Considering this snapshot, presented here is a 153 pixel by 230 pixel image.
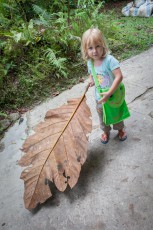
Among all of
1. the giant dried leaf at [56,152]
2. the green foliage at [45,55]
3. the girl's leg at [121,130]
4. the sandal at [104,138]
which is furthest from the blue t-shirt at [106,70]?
the green foliage at [45,55]

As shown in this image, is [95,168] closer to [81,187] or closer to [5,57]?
[81,187]

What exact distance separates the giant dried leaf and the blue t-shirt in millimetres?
241

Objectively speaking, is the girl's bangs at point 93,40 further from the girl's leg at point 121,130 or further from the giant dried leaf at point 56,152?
the girl's leg at point 121,130

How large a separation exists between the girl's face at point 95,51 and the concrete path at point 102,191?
2.97 ft

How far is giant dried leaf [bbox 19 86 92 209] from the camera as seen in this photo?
165 centimetres

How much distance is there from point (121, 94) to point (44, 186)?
1009 mm

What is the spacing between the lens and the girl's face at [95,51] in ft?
5.80

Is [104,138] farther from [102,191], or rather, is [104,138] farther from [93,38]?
[93,38]

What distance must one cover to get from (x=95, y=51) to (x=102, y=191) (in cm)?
113

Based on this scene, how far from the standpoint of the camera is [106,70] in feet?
6.10

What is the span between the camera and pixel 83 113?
1.87 meters

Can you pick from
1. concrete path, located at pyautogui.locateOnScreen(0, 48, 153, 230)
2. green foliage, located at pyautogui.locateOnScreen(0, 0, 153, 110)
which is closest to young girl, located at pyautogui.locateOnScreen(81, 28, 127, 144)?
concrete path, located at pyautogui.locateOnScreen(0, 48, 153, 230)

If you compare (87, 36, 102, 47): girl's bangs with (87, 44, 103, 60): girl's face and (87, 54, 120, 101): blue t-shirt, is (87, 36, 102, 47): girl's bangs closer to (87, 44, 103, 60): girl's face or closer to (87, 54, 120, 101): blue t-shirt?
(87, 44, 103, 60): girl's face

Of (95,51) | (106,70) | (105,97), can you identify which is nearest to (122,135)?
(105,97)
